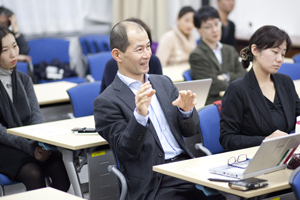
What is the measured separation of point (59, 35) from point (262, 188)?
219 inches

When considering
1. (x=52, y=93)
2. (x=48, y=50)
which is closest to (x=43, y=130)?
(x=52, y=93)

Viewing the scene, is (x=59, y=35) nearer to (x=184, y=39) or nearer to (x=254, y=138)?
(x=184, y=39)

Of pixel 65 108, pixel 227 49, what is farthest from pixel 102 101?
pixel 227 49

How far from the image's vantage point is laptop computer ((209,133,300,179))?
5.65 ft

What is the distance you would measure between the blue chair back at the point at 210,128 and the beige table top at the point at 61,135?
622mm

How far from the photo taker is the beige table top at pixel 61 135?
2.50m

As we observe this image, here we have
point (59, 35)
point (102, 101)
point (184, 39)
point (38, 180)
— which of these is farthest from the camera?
point (59, 35)

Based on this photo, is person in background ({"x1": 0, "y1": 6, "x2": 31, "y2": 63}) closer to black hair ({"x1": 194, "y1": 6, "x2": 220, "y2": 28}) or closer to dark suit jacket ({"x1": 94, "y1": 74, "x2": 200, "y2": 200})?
black hair ({"x1": 194, "y1": 6, "x2": 220, "y2": 28})

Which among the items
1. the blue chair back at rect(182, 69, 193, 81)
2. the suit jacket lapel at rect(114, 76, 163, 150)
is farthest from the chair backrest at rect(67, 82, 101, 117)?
the suit jacket lapel at rect(114, 76, 163, 150)

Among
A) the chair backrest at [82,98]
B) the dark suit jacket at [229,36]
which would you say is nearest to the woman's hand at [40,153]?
the chair backrest at [82,98]

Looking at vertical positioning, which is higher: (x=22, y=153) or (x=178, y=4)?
(x=178, y=4)

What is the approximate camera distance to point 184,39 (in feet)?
17.2

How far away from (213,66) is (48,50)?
284 cm

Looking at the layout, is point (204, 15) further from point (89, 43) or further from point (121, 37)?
point (89, 43)
